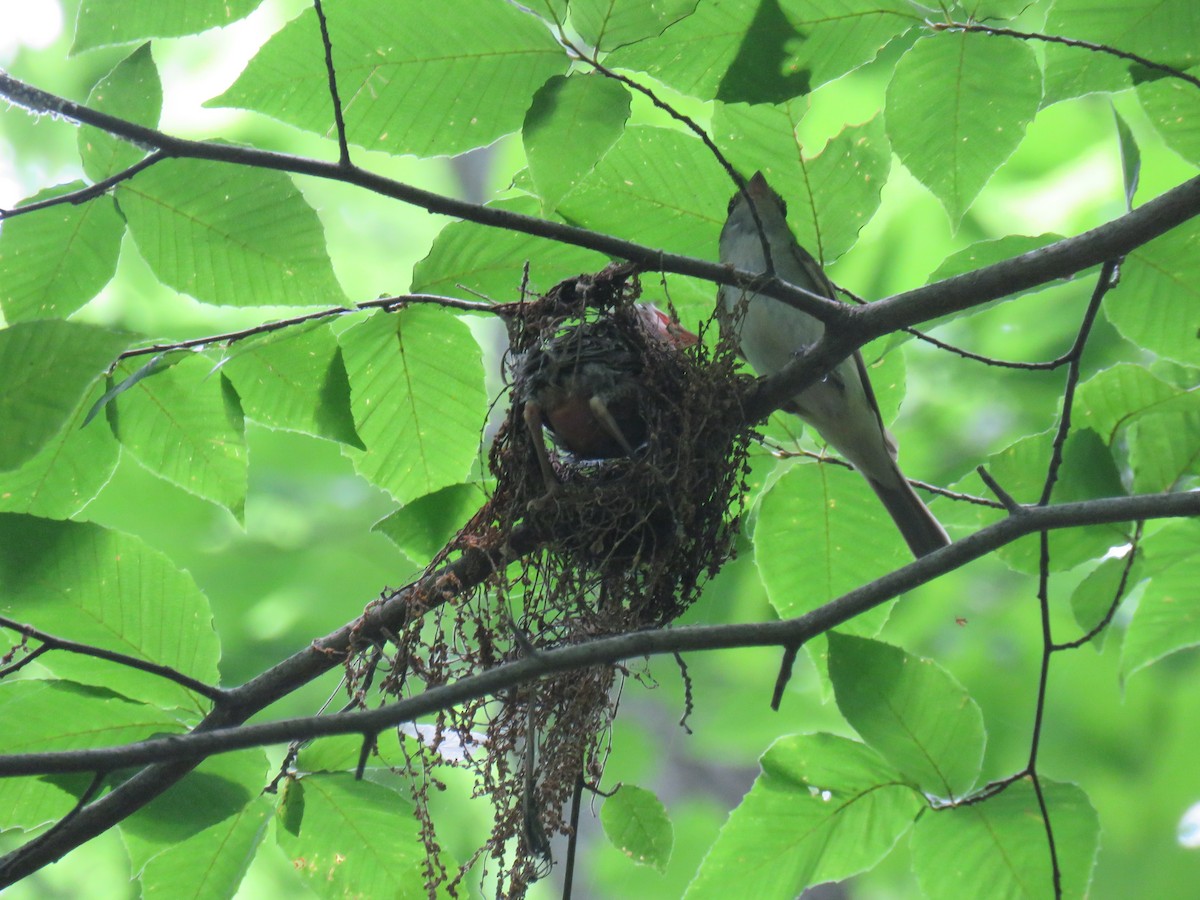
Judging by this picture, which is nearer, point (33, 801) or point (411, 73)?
point (411, 73)

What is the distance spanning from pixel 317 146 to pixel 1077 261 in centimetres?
789

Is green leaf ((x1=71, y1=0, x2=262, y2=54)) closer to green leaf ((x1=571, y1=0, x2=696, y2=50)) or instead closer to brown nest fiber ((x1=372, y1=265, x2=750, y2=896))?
green leaf ((x1=571, y1=0, x2=696, y2=50))

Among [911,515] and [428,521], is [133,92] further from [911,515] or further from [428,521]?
[911,515]

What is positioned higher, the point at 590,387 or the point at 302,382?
the point at 590,387

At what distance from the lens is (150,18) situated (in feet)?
6.70

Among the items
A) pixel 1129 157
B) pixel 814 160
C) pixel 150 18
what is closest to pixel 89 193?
pixel 150 18

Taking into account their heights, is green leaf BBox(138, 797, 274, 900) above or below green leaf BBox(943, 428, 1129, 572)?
below

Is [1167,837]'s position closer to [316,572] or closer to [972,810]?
[972,810]

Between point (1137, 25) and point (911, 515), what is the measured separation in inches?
70.6

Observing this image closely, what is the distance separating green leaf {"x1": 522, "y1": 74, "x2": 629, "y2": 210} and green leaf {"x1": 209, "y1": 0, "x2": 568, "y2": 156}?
0.27 feet

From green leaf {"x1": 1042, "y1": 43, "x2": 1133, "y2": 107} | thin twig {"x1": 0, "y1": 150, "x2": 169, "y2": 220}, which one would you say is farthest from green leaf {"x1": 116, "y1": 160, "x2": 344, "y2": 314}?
green leaf {"x1": 1042, "y1": 43, "x2": 1133, "y2": 107}

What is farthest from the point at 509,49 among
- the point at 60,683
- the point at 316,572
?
the point at 316,572

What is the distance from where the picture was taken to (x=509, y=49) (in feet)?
7.07

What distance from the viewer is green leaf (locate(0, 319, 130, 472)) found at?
81.0 inches
